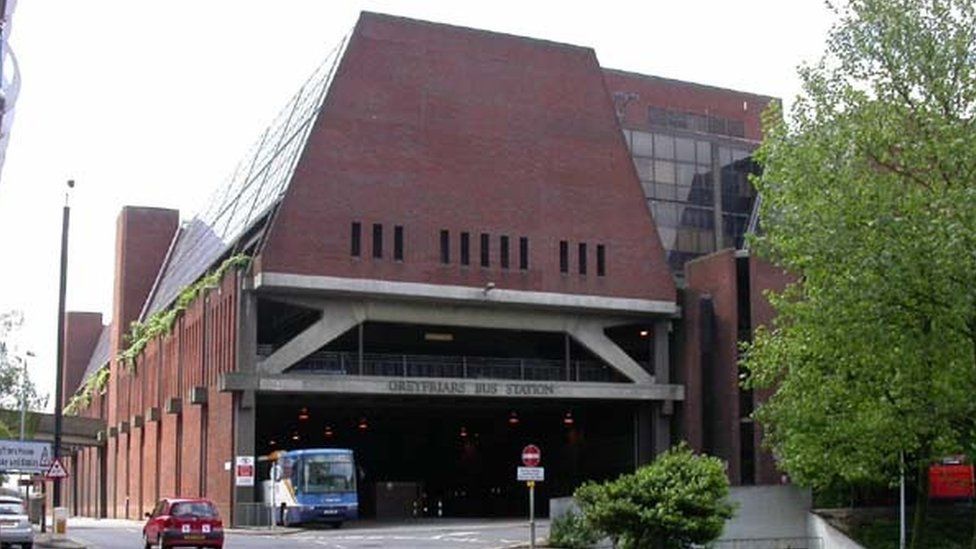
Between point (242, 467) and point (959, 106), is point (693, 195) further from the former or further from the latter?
point (959, 106)

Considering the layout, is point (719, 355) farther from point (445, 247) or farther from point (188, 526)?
point (188, 526)

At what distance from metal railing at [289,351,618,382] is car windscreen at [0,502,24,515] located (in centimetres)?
2087

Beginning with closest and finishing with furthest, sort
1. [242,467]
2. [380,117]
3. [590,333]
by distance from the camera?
1. [242,467]
2. [380,117]
3. [590,333]

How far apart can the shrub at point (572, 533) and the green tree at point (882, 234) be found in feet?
27.7

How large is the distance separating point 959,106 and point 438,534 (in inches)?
973

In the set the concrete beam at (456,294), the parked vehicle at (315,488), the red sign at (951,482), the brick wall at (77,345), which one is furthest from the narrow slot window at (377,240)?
the brick wall at (77,345)

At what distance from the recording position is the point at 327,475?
5419 centimetres

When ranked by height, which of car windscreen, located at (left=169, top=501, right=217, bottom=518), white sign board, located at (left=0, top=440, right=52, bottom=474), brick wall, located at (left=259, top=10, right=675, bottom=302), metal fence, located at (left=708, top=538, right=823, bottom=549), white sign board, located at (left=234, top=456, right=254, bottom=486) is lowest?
metal fence, located at (left=708, top=538, right=823, bottom=549)

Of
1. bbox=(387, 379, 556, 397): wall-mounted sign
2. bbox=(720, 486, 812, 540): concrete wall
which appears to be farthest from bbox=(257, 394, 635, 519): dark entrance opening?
bbox=(720, 486, 812, 540): concrete wall

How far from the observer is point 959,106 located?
2719 centimetres

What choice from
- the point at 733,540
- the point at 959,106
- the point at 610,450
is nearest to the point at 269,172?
the point at 610,450

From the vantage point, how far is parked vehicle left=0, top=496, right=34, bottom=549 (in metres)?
35.0

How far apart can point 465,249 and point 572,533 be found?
2400 centimetres

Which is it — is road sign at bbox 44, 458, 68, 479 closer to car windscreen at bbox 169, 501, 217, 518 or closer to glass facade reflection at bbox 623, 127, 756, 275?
car windscreen at bbox 169, 501, 217, 518
